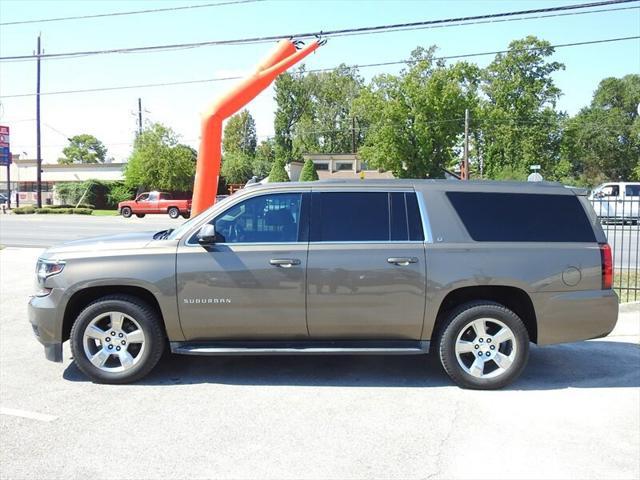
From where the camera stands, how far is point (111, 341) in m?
5.17

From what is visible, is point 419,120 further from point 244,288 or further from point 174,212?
Result: point 244,288

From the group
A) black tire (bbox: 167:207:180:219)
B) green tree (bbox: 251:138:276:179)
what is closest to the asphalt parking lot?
black tire (bbox: 167:207:180:219)

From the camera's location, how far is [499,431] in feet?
13.8

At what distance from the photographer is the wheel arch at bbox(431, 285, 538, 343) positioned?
5.22 m

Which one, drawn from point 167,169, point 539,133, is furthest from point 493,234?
point 539,133

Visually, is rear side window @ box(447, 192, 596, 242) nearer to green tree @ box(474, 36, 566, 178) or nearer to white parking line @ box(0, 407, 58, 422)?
white parking line @ box(0, 407, 58, 422)

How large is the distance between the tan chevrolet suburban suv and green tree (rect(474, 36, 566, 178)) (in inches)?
1915

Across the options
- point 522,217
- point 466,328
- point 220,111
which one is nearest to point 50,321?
point 466,328

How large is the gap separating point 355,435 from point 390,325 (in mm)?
1207

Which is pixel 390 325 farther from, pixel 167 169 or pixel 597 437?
pixel 167 169

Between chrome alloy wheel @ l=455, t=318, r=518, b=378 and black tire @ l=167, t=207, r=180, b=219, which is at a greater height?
black tire @ l=167, t=207, r=180, b=219

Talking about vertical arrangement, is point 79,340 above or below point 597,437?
above

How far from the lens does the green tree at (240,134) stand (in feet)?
293

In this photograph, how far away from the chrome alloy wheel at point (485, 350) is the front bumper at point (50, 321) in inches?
142
